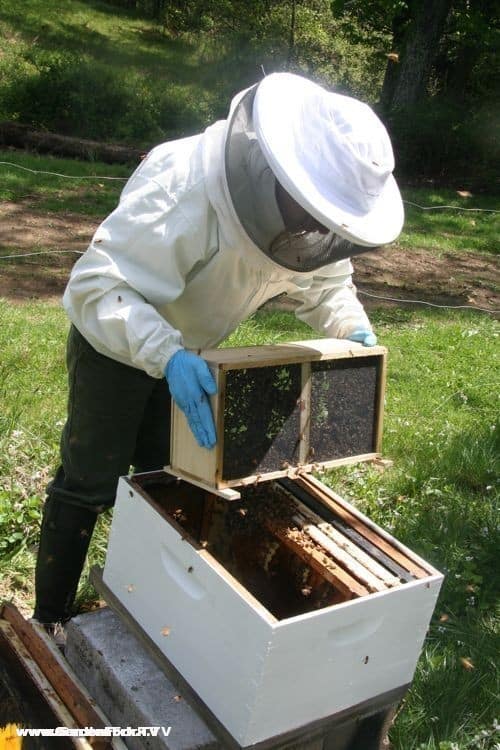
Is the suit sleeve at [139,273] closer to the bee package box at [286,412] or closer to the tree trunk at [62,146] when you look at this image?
the bee package box at [286,412]

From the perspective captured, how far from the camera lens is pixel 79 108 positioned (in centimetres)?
1195

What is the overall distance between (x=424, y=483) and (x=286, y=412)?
1.81 m

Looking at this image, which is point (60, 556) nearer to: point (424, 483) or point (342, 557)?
point (342, 557)

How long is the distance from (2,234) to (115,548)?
5494 mm

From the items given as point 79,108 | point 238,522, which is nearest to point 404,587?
point 238,522

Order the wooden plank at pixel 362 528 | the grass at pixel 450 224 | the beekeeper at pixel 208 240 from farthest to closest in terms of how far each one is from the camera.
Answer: the grass at pixel 450 224 < the wooden plank at pixel 362 528 < the beekeeper at pixel 208 240

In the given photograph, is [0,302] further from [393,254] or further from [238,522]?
[393,254]

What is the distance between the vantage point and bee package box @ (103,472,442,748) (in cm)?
166

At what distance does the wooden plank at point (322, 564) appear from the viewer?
6.04ft

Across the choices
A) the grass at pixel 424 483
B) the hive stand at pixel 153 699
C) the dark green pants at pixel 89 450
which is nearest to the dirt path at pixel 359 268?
the grass at pixel 424 483

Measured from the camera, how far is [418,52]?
1265 centimetres

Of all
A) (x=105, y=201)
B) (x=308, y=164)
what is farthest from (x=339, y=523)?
(x=105, y=201)

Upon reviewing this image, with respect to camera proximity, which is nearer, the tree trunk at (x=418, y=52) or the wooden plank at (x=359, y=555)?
the wooden plank at (x=359, y=555)

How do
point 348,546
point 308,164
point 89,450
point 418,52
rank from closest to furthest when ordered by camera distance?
point 308,164
point 348,546
point 89,450
point 418,52
